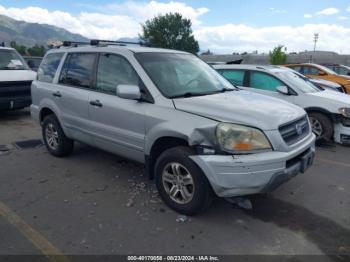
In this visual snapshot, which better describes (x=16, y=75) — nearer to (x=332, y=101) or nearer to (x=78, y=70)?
A: (x=78, y=70)

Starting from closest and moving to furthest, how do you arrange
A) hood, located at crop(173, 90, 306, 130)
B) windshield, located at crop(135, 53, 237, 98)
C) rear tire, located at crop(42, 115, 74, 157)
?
hood, located at crop(173, 90, 306, 130)
windshield, located at crop(135, 53, 237, 98)
rear tire, located at crop(42, 115, 74, 157)

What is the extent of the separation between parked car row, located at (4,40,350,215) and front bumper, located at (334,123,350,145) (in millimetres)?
2664

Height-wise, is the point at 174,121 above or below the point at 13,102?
above

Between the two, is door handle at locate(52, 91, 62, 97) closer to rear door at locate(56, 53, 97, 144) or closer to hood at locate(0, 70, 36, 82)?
rear door at locate(56, 53, 97, 144)

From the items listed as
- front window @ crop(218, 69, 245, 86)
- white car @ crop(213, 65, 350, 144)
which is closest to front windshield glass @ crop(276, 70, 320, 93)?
white car @ crop(213, 65, 350, 144)

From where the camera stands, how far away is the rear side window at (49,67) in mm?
5434

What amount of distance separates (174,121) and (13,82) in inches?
267

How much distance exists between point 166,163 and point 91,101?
1561mm

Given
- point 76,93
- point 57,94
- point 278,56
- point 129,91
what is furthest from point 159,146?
point 278,56

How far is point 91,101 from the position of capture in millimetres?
4500

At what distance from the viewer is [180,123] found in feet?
11.4

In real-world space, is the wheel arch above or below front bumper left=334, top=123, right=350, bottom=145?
above

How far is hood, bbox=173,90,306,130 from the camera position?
3318 mm

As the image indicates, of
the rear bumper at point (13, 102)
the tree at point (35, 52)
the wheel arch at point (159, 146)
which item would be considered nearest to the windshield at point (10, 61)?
the rear bumper at point (13, 102)
